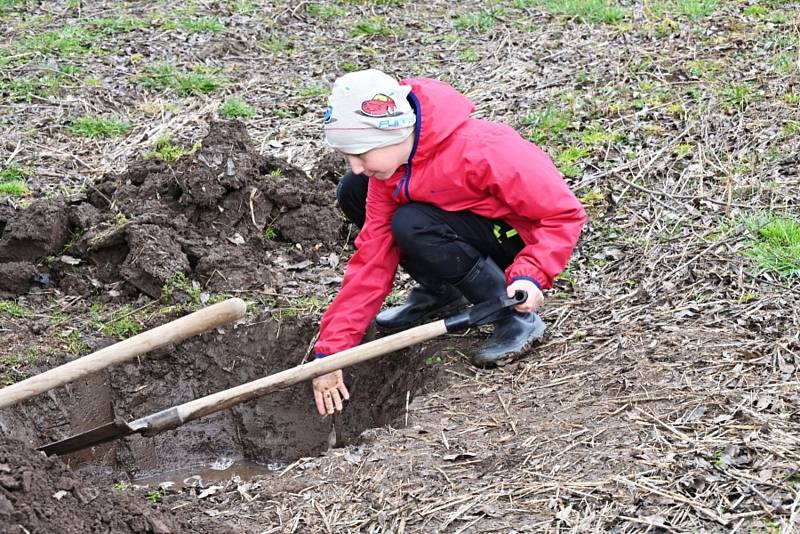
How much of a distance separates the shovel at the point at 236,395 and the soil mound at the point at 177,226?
1399mm

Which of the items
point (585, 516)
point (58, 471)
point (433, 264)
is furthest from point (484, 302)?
point (58, 471)

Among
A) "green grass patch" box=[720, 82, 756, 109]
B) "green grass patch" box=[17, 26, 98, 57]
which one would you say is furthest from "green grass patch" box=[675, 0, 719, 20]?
"green grass patch" box=[17, 26, 98, 57]


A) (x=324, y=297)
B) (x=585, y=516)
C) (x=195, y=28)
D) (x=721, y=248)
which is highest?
(x=585, y=516)

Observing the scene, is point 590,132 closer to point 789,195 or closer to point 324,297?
point 789,195

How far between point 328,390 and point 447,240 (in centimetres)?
84

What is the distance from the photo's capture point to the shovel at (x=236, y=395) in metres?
3.63

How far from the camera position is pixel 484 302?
4055mm

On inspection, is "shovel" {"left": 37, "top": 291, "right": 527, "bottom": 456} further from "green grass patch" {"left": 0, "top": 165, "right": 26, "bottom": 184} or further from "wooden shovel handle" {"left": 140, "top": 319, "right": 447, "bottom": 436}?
"green grass patch" {"left": 0, "top": 165, "right": 26, "bottom": 184}

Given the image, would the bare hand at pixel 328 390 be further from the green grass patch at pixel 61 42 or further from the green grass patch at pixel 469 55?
the green grass patch at pixel 61 42

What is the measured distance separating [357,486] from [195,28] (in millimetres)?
6433

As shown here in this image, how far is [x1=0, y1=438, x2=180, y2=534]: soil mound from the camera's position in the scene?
2.94 meters

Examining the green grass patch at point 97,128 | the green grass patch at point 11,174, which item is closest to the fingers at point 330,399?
the green grass patch at point 11,174

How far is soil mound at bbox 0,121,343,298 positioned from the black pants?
125cm

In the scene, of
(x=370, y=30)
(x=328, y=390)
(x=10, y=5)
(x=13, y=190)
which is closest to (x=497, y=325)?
(x=328, y=390)
